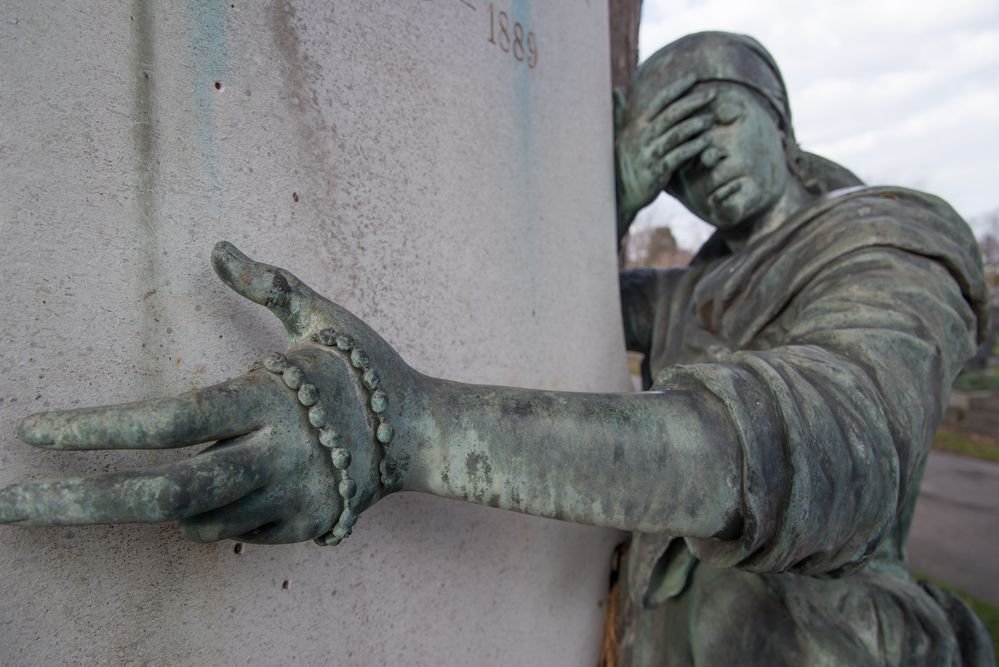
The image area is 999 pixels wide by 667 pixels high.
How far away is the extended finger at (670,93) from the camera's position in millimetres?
1654

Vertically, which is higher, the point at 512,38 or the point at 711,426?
the point at 512,38

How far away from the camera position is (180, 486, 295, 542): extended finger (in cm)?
76

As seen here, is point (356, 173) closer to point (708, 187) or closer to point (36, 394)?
point (36, 394)

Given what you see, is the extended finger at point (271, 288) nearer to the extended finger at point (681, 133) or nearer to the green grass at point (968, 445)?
the extended finger at point (681, 133)

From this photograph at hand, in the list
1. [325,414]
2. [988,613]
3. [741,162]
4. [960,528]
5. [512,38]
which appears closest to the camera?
[325,414]

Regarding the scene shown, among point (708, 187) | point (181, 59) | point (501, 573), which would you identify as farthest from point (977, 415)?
point (181, 59)

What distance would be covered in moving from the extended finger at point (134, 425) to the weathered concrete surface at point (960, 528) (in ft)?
16.0

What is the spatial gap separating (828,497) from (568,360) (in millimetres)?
665

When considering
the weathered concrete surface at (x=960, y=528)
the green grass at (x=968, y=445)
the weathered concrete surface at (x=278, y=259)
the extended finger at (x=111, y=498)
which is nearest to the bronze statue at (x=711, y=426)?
the extended finger at (x=111, y=498)

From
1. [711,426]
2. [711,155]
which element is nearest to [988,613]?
[711,155]

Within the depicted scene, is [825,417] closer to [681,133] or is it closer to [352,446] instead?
[352,446]

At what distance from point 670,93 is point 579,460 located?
111cm

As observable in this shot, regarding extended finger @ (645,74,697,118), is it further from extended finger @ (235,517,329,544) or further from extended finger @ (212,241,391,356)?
extended finger @ (235,517,329,544)

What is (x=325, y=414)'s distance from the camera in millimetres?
807
